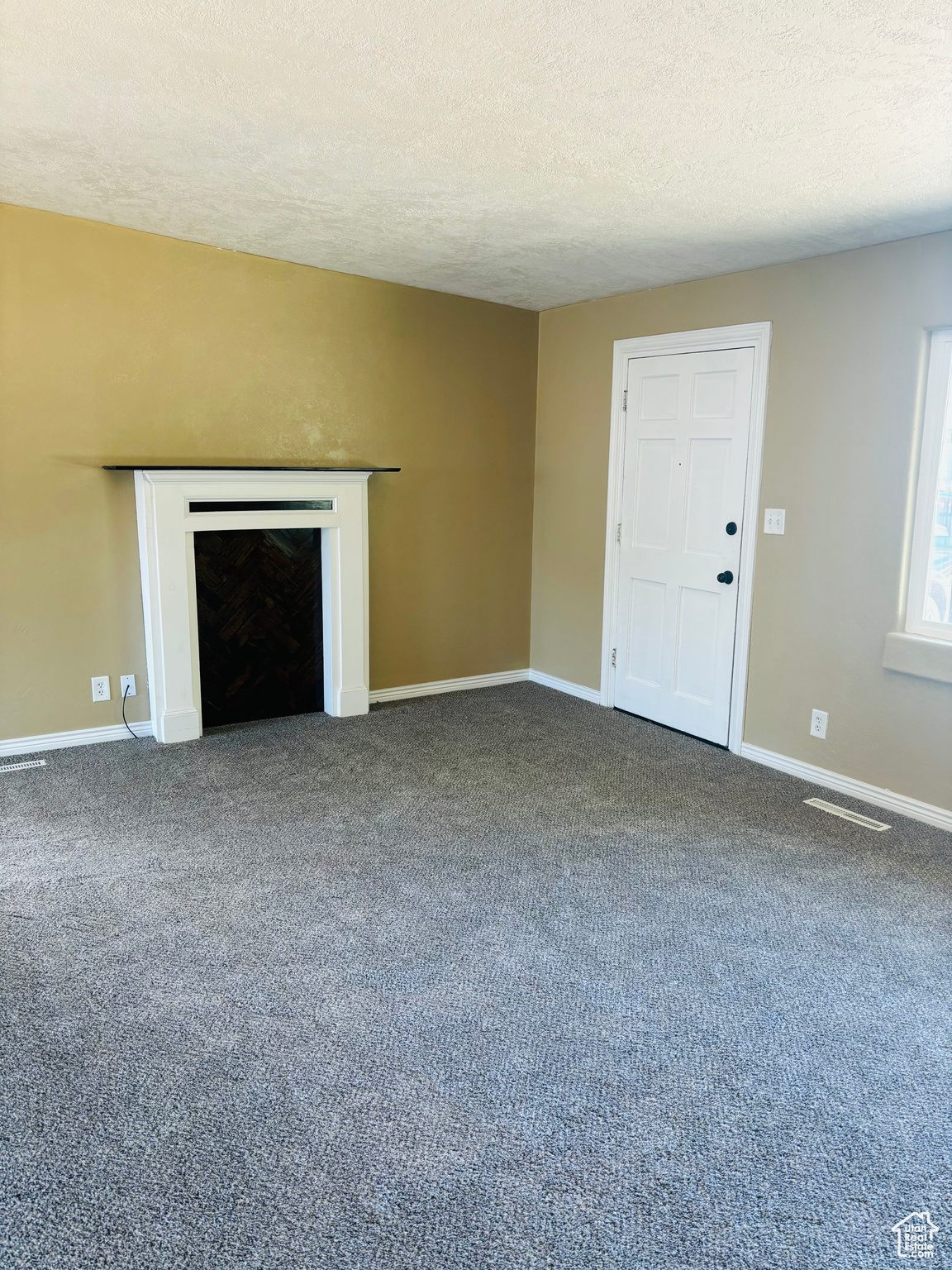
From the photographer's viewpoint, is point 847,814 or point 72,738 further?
point 72,738

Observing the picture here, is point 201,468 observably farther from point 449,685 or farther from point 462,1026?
point 462,1026

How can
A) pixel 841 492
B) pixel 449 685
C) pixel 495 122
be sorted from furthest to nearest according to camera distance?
pixel 449 685 < pixel 841 492 < pixel 495 122

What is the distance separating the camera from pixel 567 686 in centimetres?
543

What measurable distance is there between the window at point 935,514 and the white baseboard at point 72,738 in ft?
11.8

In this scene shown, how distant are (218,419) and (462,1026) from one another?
3.19 m

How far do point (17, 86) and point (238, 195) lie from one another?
1.00 m

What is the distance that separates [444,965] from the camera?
246 centimetres

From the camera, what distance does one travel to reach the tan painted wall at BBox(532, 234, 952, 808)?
3465 millimetres

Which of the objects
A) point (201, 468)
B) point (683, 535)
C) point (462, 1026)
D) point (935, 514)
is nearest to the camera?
point (462, 1026)

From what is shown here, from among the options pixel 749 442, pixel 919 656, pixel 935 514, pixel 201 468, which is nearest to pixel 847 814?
pixel 919 656

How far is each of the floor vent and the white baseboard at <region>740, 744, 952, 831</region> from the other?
0.14m

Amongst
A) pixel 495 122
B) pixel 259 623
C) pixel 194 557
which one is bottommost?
pixel 259 623

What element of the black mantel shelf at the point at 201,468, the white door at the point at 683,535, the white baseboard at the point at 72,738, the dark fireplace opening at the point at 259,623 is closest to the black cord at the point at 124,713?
the white baseboard at the point at 72,738

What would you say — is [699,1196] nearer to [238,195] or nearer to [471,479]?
[238,195]
